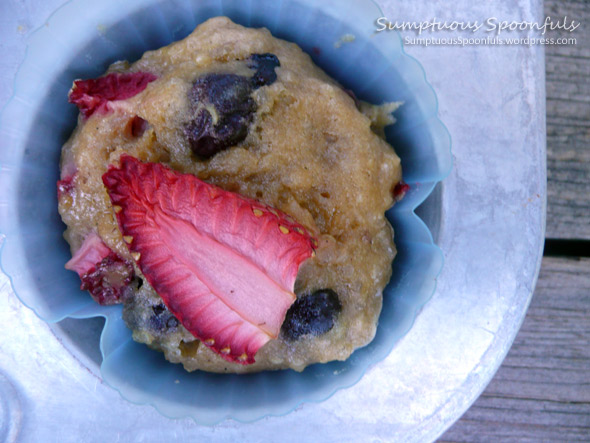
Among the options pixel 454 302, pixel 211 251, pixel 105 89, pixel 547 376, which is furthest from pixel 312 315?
pixel 547 376

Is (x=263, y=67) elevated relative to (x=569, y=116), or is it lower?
elevated

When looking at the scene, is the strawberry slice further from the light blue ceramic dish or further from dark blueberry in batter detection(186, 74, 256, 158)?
the light blue ceramic dish

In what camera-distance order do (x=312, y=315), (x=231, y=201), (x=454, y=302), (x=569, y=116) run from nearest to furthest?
(x=231, y=201) → (x=312, y=315) → (x=454, y=302) → (x=569, y=116)

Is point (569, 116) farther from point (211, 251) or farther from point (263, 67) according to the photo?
point (211, 251)

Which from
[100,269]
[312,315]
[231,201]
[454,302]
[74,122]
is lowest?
[454,302]

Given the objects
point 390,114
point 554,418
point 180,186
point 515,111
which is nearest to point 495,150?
point 515,111

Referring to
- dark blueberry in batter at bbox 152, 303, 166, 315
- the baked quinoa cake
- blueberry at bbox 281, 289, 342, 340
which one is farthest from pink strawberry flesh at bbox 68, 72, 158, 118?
blueberry at bbox 281, 289, 342, 340

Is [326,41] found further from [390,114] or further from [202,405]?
[202,405]

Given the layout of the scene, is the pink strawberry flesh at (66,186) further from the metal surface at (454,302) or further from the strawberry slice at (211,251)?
the metal surface at (454,302)

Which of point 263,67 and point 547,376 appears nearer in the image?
point 263,67
